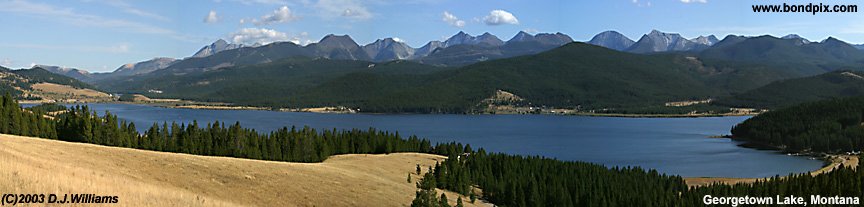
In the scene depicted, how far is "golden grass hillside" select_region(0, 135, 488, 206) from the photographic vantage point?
1767 inches

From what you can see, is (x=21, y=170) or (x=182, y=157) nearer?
(x=21, y=170)

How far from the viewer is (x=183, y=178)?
64.6 metres

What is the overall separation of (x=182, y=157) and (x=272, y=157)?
65.5 m

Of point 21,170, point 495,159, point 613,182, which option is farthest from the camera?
point 495,159

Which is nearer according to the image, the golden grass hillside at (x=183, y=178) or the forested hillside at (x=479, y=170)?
the golden grass hillside at (x=183, y=178)

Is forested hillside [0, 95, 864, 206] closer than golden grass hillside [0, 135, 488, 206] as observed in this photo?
No

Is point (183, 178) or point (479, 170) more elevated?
point (183, 178)

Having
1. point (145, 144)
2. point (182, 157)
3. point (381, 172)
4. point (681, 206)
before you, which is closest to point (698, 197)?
point (681, 206)

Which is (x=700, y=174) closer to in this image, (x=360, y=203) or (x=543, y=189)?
(x=543, y=189)

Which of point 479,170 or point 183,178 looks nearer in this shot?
point 183,178

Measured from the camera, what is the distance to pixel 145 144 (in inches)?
5285

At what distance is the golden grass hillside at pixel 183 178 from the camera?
44875 mm

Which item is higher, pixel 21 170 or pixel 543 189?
pixel 21 170

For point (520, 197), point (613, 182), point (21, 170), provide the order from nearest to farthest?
point (21, 170)
point (520, 197)
point (613, 182)
